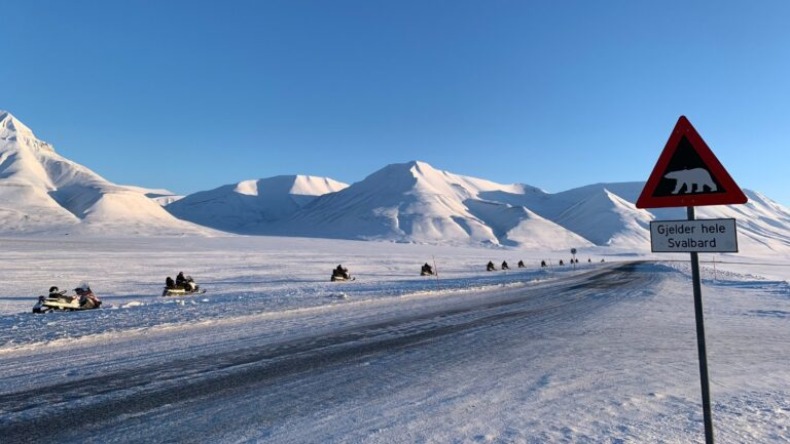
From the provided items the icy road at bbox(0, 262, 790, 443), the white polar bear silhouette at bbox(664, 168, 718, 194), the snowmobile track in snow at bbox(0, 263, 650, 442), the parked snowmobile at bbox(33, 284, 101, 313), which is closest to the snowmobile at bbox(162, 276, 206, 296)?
the parked snowmobile at bbox(33, 284, 101, 313)

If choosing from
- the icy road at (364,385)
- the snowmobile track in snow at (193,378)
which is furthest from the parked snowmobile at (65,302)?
the snowmobile track in snow at (193,378)

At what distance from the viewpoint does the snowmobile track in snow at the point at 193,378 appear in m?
5.07

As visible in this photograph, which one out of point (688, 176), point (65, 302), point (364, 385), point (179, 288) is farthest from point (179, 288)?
point (688, 176)

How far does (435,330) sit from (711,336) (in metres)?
5.58

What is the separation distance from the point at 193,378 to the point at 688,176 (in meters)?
6.33

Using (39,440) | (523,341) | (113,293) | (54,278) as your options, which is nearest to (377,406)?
(39,440)

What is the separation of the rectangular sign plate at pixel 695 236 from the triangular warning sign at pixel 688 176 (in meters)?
0.18

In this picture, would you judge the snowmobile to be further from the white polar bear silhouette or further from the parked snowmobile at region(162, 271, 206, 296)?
the white polar bear silhouette

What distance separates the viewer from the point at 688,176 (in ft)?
13.6

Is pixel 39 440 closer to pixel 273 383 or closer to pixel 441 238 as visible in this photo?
pixel 273 383

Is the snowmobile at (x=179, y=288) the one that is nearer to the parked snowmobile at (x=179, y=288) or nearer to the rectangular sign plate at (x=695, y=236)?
the parked snowmobile at (x=179, y=288)

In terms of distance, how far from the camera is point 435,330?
1076cm

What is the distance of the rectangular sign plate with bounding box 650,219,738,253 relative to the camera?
3.69m

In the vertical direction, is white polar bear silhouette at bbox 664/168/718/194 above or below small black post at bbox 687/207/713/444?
above
